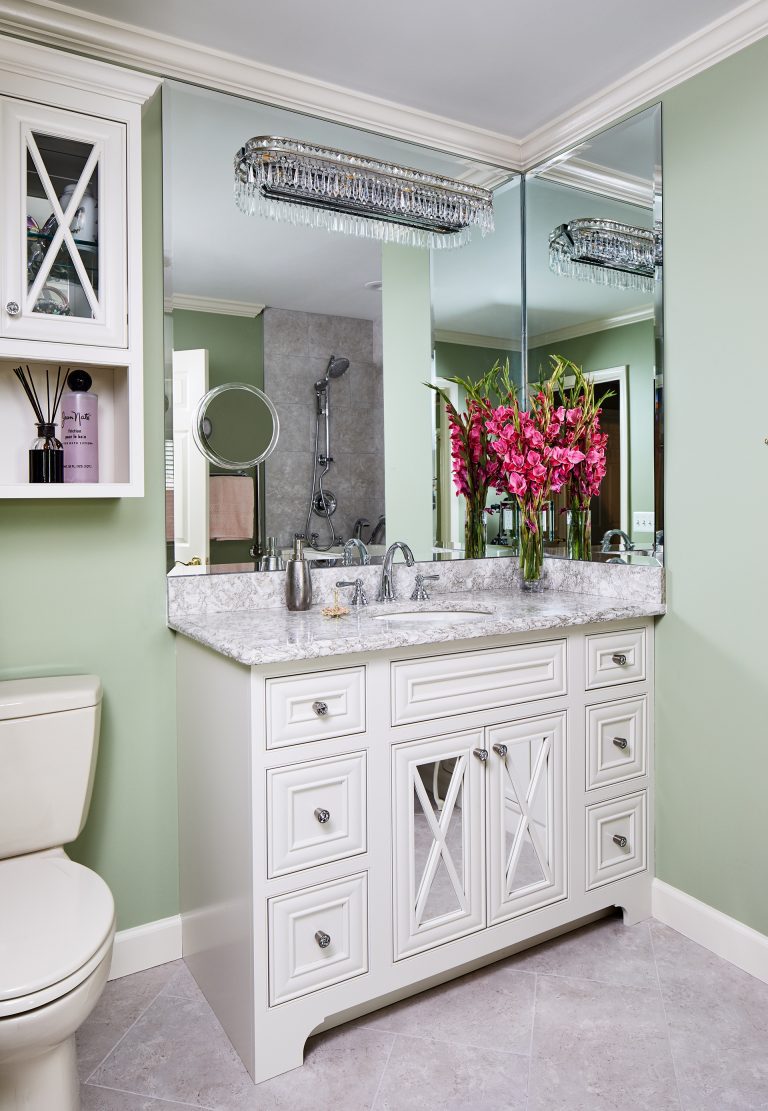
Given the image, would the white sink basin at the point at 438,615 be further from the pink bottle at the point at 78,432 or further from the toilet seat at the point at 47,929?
the toilet seat at the point at 47,929

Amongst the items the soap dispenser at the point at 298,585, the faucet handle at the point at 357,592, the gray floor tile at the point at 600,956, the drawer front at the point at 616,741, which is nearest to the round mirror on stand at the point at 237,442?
the soap dispenser at the point at 298,585

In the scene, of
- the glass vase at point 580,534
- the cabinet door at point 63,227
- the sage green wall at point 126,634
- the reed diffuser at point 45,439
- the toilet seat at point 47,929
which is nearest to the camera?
the toilet seat at point 47,929

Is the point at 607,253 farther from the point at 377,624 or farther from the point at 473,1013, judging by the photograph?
the point at 473,1013

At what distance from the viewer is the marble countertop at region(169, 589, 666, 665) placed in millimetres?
1614

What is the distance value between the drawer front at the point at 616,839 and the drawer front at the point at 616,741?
0.07 meters

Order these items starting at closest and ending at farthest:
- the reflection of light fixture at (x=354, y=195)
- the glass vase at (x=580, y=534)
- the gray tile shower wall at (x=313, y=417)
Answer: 1. the reflection of light fixture at (x=354, y=195)
2. the gray tile shower wall at (x=313, y=417)
3. the glass vase at (x=580, y=534)

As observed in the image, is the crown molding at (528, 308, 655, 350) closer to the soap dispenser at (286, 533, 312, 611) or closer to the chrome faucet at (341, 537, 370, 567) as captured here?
the chrome faucet at (341, 537, 370, 567)

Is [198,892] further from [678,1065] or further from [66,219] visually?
[66,219]

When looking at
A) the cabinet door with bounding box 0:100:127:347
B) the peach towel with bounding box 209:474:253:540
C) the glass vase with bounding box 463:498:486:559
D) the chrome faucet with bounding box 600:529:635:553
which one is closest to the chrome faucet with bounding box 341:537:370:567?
the peach towel with bounding box 209:474:253:540

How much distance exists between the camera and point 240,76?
210cm

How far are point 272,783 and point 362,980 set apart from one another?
0.54 metres

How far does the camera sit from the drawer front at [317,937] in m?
1.62

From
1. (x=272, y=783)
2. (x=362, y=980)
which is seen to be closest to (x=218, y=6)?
(x=272, y=783)

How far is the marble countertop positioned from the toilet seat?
54 cm
